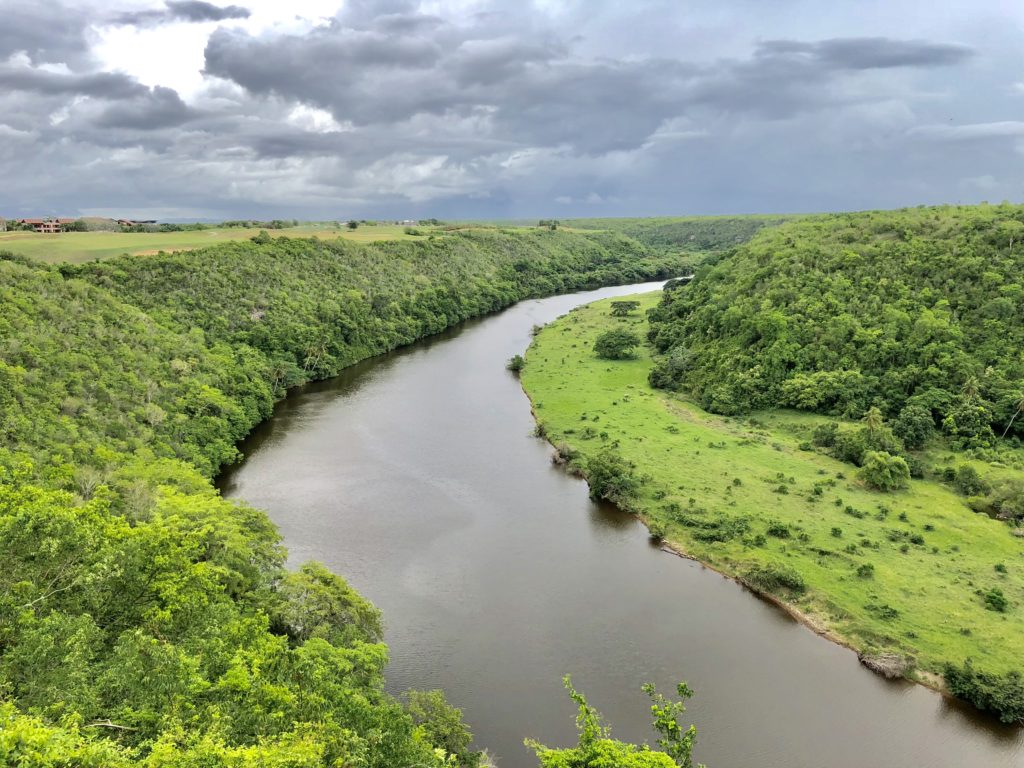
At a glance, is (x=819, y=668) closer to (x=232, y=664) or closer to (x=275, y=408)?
(x=232, y=664)

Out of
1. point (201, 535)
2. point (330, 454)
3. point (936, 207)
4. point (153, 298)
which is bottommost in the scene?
point (330, 454)

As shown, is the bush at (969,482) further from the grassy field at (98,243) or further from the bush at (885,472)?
the grassy field at (98,243)

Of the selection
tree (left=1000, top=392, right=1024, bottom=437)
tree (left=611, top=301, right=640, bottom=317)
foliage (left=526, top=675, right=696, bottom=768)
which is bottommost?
foliage (left=526, top=675, right=696, bottom=768)

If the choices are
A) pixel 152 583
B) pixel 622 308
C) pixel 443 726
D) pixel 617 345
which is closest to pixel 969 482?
pixel 443 726

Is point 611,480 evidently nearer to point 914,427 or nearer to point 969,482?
point 969,482

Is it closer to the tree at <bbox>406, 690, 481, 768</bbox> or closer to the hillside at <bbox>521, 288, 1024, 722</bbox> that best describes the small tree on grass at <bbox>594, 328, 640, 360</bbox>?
the hillside at <bbox>521, 288, 1024, 722</bbox>

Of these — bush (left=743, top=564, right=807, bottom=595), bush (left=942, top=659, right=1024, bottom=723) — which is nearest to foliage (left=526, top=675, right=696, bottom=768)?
bush (left=942, top=659, right=1024, bottom=723)

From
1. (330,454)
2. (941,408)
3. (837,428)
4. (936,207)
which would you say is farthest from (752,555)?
(936,207)
